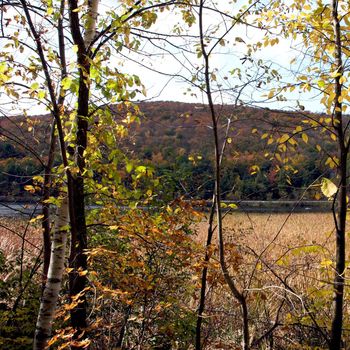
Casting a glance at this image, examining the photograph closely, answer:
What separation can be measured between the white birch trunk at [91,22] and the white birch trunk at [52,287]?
4.68 ft

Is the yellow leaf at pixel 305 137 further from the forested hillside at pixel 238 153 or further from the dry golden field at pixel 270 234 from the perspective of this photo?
the dry golden field at pixel 270 234

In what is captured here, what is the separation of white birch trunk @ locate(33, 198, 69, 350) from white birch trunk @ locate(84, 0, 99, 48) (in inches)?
56.1

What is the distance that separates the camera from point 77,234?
368cm

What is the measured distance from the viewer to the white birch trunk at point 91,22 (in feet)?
11.1

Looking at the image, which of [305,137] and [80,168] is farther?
[80,168]

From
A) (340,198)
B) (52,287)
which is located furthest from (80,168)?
(340,198)

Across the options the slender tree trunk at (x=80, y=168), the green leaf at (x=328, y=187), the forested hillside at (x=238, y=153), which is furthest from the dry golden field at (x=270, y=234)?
the slender tree trunk at (x=80, y=168)

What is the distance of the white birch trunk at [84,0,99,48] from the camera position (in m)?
3.39

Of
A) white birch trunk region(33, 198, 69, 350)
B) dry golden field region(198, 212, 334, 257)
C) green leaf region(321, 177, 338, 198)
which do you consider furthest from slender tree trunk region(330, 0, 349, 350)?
white birch trunk region(33, 198, 69, 350)

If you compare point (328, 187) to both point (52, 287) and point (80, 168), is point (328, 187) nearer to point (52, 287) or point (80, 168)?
point (80, 168)

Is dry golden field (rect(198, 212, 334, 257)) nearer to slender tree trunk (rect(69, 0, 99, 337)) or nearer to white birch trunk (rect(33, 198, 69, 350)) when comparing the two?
slender tree trunk (rect(69, 0, 99, 337))

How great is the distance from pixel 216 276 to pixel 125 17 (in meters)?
2.23

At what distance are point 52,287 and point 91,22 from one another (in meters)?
2.26

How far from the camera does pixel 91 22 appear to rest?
340 cm
